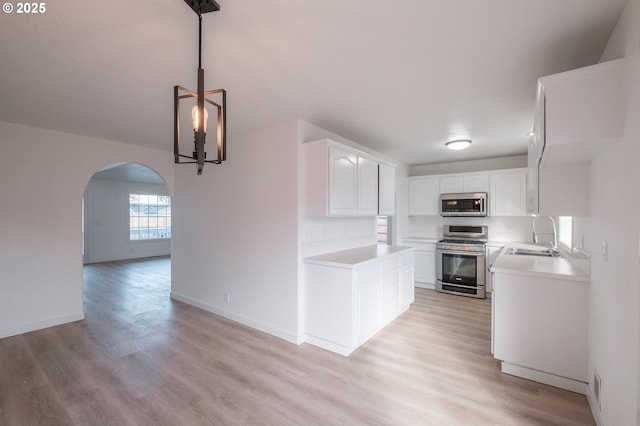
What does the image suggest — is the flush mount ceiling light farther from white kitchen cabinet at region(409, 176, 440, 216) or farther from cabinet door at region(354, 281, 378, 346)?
cabinet door at region(354, 281, 378, 346)

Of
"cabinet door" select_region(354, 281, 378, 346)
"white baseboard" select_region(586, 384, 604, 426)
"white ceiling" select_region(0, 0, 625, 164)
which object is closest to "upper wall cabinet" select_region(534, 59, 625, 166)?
"white ceiling" select_region(0, 0, 625, 164)

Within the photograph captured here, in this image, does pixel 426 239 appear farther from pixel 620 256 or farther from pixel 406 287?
pixel 620 256

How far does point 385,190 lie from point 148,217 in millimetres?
9008

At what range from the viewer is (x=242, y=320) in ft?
12.1

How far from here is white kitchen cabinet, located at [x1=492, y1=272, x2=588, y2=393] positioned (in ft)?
7.41

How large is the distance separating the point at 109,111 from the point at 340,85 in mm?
2476

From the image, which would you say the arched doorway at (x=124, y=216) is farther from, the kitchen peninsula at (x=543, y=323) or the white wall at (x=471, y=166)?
the kitchen peninsula at (x=543, y=323)

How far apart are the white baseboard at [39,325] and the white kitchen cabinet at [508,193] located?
6761mm

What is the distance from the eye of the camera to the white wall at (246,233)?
10.6ft

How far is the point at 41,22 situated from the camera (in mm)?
1600

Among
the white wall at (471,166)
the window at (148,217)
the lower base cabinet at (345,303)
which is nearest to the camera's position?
the lower base cabinet at (345,303)

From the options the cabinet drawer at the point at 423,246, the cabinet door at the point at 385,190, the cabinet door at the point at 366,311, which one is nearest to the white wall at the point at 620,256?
the cabinet door at the point at 366,311

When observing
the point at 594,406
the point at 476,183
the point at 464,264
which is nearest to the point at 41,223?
the point at 594,406

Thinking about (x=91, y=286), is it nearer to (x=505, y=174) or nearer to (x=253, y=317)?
(x=253, y=317)
